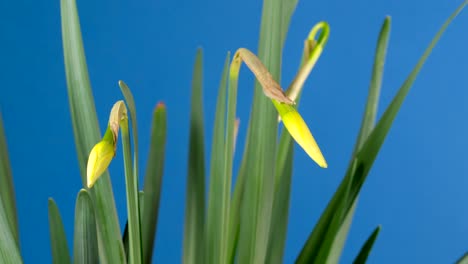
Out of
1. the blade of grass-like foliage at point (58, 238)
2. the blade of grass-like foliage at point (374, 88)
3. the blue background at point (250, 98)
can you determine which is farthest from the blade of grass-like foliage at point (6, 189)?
the blue background at point (250, 98)

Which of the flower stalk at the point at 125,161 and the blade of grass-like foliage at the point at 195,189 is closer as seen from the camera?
the flower stalk at the point at 125,161

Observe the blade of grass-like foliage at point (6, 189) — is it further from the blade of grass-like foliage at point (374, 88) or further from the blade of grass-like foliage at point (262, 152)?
the blade of grass-like foliage at point (374, 88)

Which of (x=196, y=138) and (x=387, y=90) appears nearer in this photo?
(x=196, y=138)

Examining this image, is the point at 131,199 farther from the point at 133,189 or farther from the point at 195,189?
the point at 195,189

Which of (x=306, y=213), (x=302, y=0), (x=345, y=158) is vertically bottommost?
(x=306, y=213)

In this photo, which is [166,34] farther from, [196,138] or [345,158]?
[196,138]

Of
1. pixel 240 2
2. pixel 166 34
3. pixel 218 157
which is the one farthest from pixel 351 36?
pixel 218 157

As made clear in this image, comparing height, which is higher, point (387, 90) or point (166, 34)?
point (166, 34)
